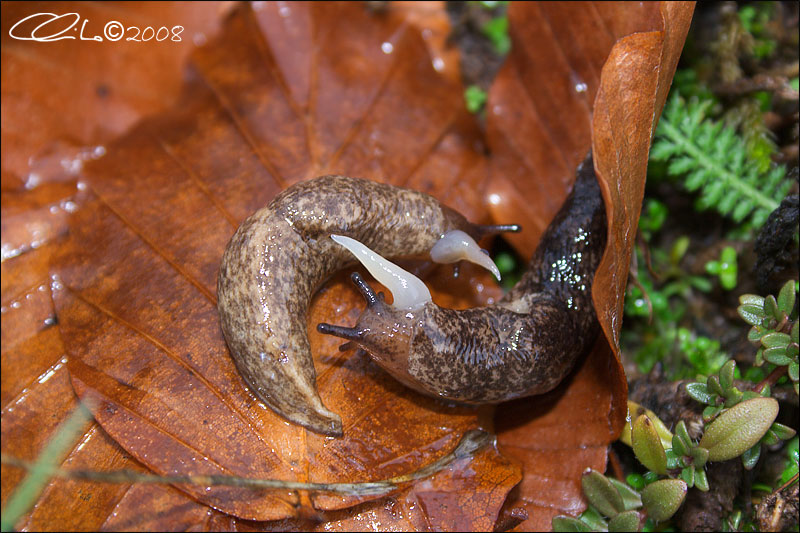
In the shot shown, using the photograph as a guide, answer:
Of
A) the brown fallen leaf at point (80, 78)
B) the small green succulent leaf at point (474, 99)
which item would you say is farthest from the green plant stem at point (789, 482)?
the brown fallen leaf at point (80, 78)

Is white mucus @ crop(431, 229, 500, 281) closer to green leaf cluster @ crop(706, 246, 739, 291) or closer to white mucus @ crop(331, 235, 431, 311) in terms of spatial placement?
white mucus @ crop(331, 235, 431, 311)

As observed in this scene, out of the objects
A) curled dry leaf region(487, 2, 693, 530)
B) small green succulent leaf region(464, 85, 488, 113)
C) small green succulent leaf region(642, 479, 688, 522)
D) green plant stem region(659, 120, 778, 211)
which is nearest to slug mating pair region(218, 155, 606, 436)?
curled dry leaf region(487, 2, 693, 530)

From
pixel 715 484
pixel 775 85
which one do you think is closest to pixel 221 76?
pixel 775 85

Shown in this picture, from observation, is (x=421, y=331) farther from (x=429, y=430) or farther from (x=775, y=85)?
(x=775, y=85)

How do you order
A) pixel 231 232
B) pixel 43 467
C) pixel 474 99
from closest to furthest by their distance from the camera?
1. pixel 43 467
2. pixel 231 232
3. pixel 474 99

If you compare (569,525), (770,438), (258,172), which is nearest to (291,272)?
(258,172)

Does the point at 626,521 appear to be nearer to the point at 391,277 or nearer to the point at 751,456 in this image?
the point at 751,456
